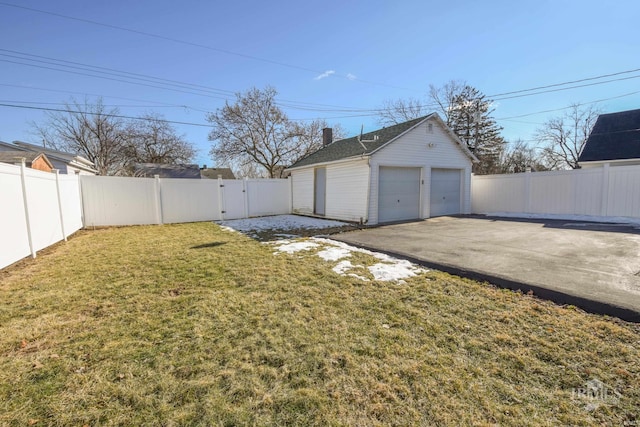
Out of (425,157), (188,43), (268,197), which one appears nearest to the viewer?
(425,157)

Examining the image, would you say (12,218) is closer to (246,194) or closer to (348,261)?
(348,261)

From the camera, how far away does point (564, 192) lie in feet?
38.1

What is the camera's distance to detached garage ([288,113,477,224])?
1070 centimetres

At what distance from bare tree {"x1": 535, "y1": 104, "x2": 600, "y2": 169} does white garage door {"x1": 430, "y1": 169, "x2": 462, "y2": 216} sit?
69.0ft

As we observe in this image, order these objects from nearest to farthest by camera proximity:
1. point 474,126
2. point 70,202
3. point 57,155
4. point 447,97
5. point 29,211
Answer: point 29,211, point 70,202, point 57,155, point 474,126, point 447,97

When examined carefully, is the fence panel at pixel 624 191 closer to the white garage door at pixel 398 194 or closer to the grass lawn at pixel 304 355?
the white garage door at pixel 398 194

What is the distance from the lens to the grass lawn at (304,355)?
177cm

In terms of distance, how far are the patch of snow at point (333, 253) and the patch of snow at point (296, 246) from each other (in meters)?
0.48

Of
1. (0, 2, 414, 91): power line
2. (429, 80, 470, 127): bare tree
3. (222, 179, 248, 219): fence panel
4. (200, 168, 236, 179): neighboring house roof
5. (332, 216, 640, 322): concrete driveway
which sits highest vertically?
(429, 80, 470, 127): bare tree

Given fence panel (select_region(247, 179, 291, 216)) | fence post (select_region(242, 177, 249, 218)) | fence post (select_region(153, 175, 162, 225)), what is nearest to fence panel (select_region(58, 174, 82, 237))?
fence post (select_region(153, 175, 162, 225))

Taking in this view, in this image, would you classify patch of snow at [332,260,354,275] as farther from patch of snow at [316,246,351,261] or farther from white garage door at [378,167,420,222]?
white garage door at [378,167,420,222]

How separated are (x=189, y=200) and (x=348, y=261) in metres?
9.42

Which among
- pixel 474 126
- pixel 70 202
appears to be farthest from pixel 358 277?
pixel 474 126

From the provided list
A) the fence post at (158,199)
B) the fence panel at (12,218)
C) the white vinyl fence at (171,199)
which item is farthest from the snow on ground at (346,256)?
the fence post at (158,199)
